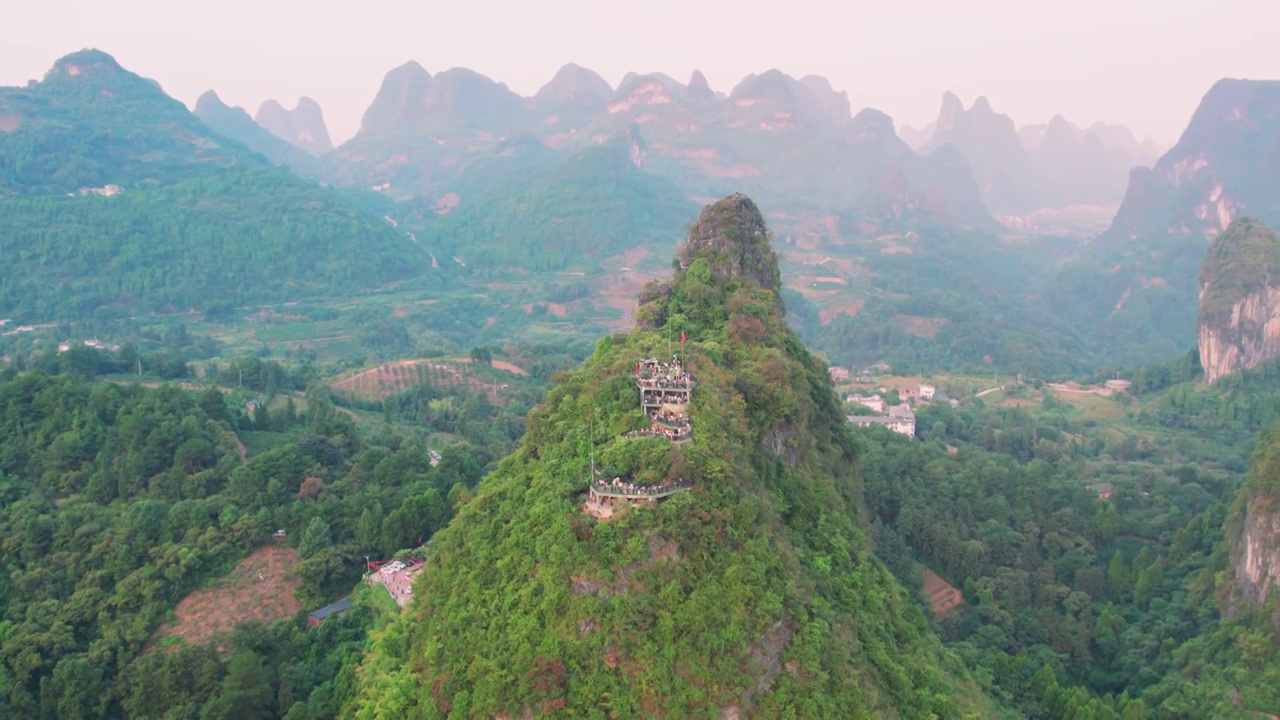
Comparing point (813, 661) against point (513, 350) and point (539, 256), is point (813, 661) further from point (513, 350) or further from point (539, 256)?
point (539, 256)

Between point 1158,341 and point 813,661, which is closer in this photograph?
point 813,661

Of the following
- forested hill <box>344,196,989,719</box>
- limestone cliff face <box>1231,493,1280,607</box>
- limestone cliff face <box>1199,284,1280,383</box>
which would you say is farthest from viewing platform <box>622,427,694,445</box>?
limestone cliff face <box>1199,284,1280,383</box>

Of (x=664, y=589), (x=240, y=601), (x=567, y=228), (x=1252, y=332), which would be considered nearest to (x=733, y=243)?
(x=240, y=601)

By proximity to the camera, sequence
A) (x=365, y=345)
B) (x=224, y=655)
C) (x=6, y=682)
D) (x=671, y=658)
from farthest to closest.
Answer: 1. (x=365, y=345)
2. (x=224, y=655)
3. (x=6, y=682)
4. (x=671, y=658)

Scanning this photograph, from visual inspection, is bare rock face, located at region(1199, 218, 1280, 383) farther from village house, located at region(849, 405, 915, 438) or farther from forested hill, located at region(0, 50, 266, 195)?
forested hill, located at region(0, 50, 266, 195)

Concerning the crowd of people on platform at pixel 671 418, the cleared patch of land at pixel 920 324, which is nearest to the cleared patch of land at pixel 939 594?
the crowd of people on platform at pixel 671 418

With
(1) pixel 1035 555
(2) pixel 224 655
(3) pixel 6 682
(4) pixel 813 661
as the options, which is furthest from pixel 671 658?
(1) pixel 1035 555

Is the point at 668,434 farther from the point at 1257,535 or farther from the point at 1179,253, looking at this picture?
the point at 1179,253
